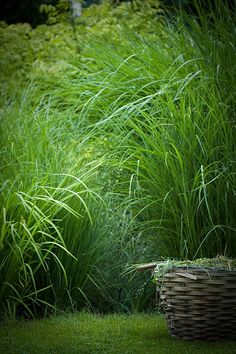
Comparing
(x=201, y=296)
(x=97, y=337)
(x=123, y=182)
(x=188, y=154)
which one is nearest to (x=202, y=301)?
(x=201, y=296)

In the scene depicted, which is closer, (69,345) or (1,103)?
(69,345)

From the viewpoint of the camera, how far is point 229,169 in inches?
189

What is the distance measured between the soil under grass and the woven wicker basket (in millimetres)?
69

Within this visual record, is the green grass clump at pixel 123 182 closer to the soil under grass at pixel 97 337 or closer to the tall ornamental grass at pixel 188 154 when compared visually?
the tall ornamental grass at pixel 188 154

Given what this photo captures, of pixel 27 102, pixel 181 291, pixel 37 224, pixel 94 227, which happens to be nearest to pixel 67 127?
pixel 27 102

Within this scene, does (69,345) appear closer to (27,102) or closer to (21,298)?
(21,298)

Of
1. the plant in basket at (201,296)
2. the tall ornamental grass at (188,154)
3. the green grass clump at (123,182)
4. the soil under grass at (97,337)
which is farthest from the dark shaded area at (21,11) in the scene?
the plant in basket at (201,296)

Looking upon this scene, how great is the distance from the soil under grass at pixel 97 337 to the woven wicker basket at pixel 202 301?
69 millimetres

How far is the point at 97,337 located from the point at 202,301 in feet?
2.20

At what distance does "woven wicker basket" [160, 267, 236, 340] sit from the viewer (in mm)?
4035

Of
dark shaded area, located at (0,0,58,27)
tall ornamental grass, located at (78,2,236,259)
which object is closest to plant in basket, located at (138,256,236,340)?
tall ornamental grass, located at (78,2,236,259)

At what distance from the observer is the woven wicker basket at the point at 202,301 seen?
4035 millimetres

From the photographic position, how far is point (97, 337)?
14.4 feet

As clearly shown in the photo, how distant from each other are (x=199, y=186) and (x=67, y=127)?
193cm
